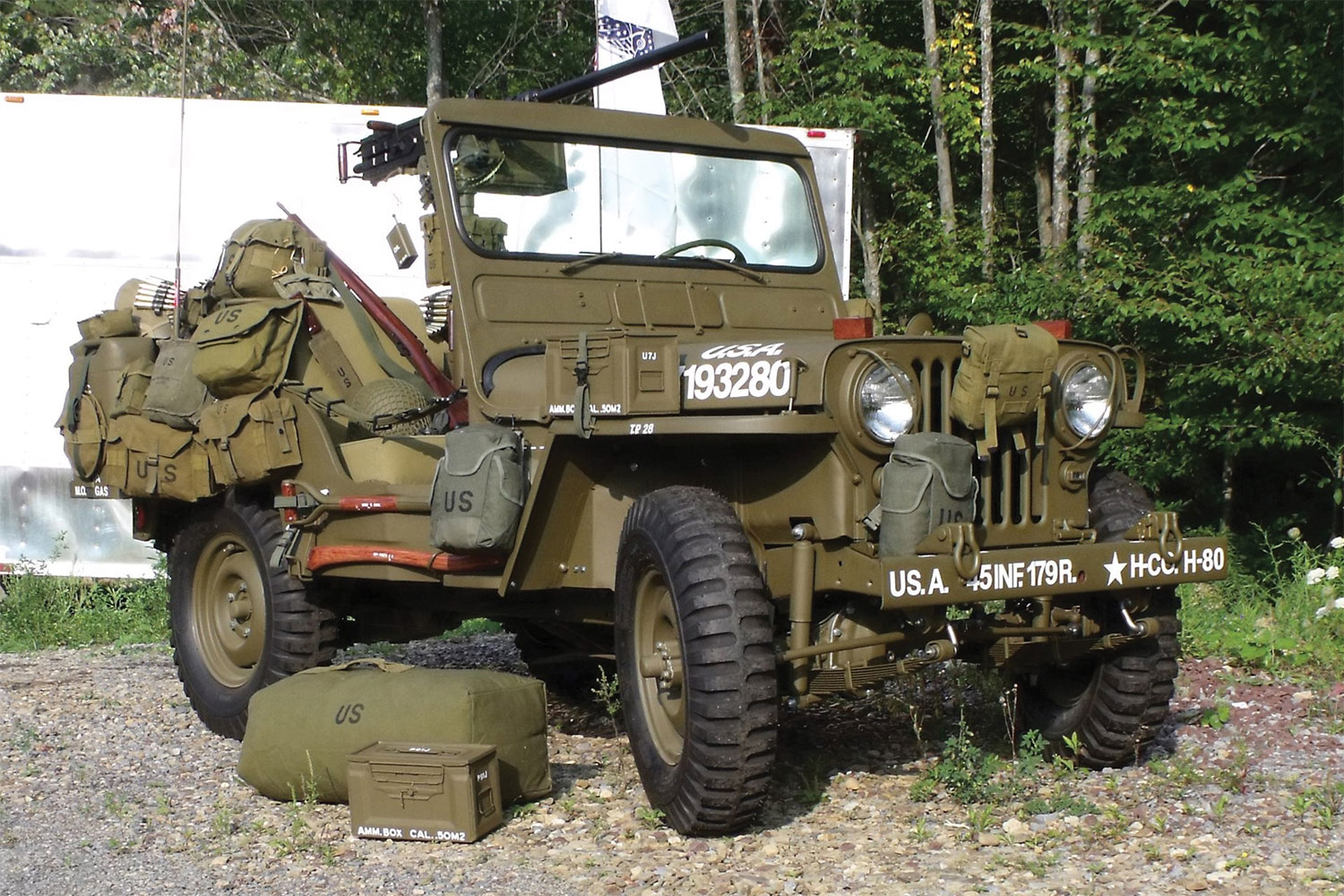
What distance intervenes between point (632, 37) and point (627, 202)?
4.99 meters

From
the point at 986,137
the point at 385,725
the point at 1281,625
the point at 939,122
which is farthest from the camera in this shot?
the point at 939,122

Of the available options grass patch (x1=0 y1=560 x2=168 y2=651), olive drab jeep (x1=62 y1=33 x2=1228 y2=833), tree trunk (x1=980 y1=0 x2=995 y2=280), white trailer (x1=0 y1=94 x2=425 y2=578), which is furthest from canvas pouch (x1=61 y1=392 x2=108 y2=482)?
tree trunk (x1=980 y1=0 x2=995 y2=280)

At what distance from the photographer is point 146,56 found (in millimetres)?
19656

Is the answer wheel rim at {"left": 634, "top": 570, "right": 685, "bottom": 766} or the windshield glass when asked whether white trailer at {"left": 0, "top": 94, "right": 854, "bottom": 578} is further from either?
wheel rim at {"left": 634, "top": 570, "right": 685, "bottom": 766}

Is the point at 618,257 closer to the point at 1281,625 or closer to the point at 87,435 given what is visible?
the point at 87,435

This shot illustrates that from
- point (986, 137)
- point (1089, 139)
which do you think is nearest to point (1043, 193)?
point (986, 137)

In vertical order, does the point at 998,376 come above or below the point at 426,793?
above

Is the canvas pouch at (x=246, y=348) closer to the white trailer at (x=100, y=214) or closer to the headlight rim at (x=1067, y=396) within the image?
the headlight rim at (x=1067, y=396)

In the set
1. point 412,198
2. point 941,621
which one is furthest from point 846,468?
point 412,198

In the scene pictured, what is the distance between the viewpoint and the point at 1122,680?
4789 mm

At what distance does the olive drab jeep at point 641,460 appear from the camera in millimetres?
4117

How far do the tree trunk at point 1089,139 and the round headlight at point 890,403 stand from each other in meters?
5.44

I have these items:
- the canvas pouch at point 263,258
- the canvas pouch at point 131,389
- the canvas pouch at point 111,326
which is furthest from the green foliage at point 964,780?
the canvas pouch at point 111,326

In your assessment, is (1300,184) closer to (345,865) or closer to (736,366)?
→ (736,366)
